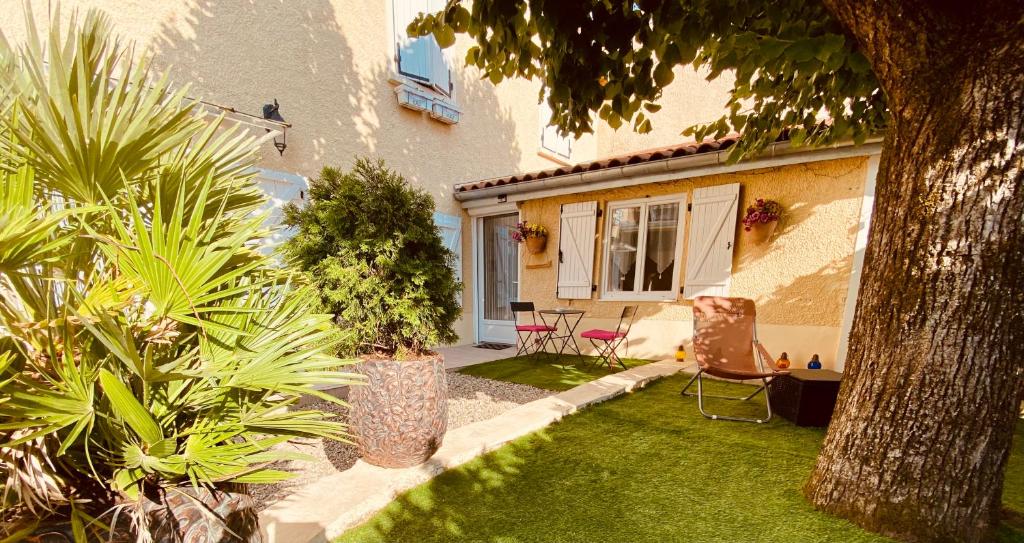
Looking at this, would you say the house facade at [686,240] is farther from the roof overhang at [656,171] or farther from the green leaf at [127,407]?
the green leaf at [127,407]

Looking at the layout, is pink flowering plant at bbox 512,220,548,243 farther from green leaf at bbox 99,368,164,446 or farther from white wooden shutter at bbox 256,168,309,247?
green leaf at bbox 99,368,164,446

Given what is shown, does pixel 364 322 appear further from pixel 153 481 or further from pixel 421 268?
pixel 153 481

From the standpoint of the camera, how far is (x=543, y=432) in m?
3.05

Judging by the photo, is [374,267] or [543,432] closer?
[374,267]

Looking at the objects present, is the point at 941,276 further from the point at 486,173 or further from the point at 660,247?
the point at 486,173

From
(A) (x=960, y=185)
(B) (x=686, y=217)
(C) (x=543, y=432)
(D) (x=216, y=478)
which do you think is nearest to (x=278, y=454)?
(D) (x=216, y=478)

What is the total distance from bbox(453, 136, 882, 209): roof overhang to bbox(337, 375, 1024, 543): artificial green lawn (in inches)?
105

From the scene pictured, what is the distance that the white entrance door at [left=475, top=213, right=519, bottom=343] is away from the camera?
7.38 metres

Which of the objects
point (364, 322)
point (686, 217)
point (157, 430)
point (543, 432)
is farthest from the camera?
point (686, 217)

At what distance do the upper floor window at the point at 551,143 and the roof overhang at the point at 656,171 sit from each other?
305 cm

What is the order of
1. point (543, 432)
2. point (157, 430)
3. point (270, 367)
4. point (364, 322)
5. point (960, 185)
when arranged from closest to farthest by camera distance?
point (157, 430) < point (270, 367) < point (960, 185) < point (364, 322) < point (543, 432)

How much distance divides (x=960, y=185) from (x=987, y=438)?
1.09 meters

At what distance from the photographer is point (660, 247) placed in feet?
19.1

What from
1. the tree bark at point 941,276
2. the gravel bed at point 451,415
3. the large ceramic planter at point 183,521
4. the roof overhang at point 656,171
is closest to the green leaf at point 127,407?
the large ceramic planter at point 183,521
